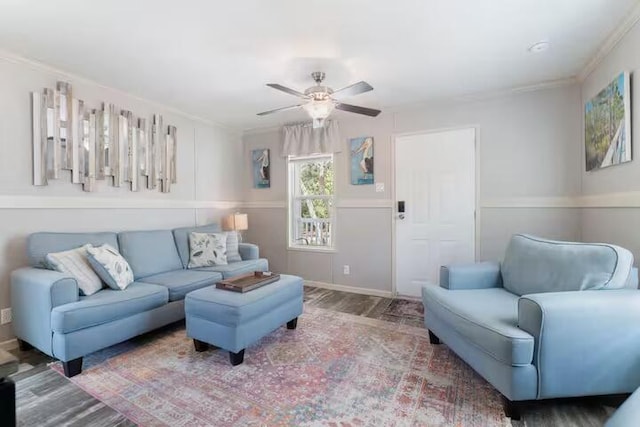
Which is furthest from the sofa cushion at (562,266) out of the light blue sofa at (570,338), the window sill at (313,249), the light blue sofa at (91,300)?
the light blue sofa at (91,300)

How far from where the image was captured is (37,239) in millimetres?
2498

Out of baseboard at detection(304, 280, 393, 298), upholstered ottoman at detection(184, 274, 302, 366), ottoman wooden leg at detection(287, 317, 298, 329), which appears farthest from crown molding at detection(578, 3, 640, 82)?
ottoman wooden leg at detection(287, 317, 298, 329)

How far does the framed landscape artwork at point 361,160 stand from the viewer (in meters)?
4.00

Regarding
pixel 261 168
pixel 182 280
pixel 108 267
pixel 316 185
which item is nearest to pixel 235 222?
pixel 261 168

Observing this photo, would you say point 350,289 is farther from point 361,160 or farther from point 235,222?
point 235,222

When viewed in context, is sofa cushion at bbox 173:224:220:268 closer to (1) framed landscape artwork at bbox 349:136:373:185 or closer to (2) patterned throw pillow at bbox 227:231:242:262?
(2) patterned throw pillow at bbox 227:231:242:262

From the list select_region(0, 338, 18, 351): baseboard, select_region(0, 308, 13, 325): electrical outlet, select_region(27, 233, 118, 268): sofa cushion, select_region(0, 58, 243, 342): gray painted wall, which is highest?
select_region(0, 58, 243, 342): gray painted wall

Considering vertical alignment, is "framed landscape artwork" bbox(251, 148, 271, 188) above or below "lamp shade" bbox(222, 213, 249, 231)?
above

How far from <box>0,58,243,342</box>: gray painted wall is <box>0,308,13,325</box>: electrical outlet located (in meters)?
0.04

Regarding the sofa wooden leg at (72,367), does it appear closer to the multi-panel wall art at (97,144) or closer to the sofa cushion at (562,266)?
the multi-panel wall art at (97,144)

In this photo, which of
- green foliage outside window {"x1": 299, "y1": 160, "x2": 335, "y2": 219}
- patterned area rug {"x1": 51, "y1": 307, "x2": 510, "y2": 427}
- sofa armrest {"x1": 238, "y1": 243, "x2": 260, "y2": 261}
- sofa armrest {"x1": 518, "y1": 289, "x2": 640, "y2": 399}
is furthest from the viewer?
green foliage outside window {"x1": 299, "y1": 160, "x2": 335, "y2": 219}

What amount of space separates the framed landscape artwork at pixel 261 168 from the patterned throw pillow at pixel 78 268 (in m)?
2.60

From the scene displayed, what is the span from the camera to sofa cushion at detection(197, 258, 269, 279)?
3.26 m

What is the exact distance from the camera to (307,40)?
2.32m
